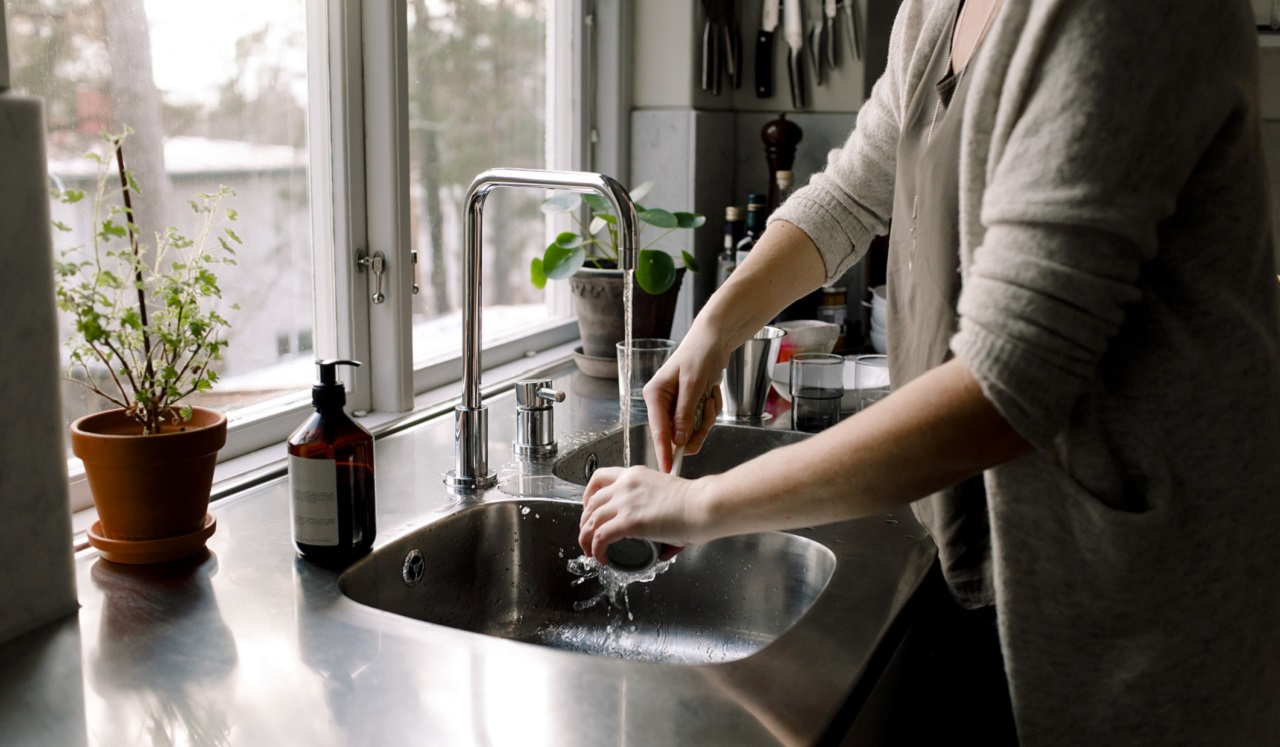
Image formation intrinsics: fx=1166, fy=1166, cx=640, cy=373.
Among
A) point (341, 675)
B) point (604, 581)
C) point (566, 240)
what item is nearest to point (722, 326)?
point (604, 581)

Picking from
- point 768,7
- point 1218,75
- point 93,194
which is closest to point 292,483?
point 93,194

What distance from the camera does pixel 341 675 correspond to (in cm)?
88

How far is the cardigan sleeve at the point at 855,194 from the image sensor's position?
3.88ft

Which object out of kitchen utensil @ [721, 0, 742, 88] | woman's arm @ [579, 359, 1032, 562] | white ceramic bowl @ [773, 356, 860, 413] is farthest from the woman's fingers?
kitchen utensil @ [721, 0, 742, 88]

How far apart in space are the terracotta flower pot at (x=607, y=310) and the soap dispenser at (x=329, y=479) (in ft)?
2.94

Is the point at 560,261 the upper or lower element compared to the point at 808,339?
upper

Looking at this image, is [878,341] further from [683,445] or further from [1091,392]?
[1091,392]

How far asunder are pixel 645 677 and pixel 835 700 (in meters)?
0.14

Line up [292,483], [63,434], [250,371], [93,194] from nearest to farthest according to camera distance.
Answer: [63,434], [292,483], [93,194], [250,371]

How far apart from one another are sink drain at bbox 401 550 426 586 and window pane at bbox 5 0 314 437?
0.39 meters

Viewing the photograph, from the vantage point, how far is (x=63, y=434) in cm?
97

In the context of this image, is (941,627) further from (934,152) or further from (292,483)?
(292,483)

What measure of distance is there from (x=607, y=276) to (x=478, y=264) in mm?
700

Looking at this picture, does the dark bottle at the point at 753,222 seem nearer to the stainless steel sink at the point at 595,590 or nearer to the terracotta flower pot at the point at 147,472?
the stainless steel sink at the point at 595,590
